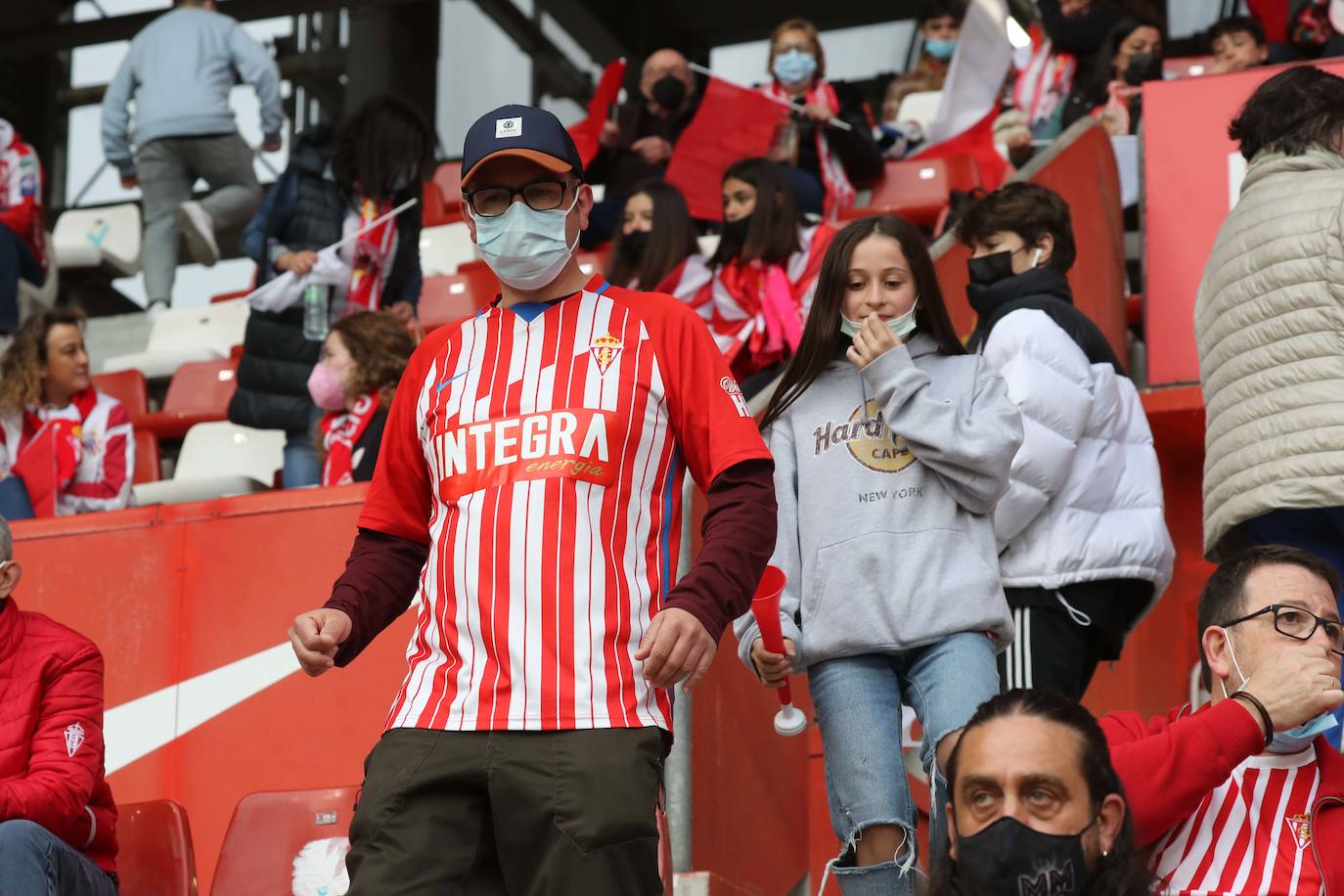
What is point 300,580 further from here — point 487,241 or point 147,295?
point 147,295

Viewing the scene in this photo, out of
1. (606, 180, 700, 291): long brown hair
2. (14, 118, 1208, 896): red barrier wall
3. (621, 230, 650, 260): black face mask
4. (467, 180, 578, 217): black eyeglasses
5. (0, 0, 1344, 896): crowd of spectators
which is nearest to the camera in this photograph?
(0, 0, 1344, 896): crowd of spectators

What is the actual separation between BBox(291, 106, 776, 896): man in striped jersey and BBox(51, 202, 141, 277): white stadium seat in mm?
8230

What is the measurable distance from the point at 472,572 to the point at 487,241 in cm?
56

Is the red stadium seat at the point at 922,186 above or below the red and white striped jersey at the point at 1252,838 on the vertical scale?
above

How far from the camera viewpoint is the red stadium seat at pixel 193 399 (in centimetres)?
877

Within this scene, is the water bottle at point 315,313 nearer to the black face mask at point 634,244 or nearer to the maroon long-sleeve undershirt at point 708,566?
the black face mask at point 634,244

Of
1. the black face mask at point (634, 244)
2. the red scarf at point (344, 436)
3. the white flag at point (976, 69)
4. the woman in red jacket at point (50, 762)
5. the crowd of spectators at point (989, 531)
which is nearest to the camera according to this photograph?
the crowd of spectators at point (989, 531)

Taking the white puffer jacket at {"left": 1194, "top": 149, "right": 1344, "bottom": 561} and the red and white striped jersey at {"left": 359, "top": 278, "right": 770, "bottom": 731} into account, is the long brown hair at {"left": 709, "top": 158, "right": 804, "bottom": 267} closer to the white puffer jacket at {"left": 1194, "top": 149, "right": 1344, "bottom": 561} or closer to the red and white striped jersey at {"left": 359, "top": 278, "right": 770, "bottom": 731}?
the white puffer jacket at {"left": 1194, "top": 149, "right": 1344, "bottom": 561}

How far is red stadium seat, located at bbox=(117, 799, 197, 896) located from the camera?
13.6 ft

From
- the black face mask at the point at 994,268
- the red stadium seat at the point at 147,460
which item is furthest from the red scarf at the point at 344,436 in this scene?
the black face mask at the point at 994,268

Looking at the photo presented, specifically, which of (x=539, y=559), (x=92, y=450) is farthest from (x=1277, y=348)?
(x=92, y=450)

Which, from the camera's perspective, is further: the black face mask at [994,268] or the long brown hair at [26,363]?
the long brown hair at [26,363]

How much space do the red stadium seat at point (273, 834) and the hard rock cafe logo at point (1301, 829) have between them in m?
1.98

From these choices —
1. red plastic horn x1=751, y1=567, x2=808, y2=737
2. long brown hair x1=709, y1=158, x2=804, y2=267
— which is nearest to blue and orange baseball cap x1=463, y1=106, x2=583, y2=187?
red plastic horn x1=751, y1=567, x2=808, y2=737
